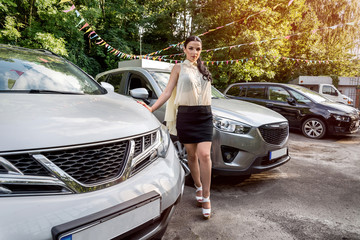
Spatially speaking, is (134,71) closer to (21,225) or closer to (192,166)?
(192,166)

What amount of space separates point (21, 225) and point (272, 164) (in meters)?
2.84

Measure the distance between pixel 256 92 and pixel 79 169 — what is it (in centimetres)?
724

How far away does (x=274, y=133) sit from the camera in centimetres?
313

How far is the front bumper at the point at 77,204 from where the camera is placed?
1.00 meters

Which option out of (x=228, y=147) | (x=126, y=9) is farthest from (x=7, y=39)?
(x=228, y=147)

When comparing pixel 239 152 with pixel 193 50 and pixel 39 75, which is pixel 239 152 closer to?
pixel 193 50

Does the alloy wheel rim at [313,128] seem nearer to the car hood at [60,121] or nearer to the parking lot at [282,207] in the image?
the parking lot at [282,207]

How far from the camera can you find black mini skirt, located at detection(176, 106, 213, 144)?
2260 mm

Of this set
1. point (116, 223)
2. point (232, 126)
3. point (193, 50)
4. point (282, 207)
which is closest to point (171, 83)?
point (193, 50)

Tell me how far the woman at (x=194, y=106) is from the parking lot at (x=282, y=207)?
27cm

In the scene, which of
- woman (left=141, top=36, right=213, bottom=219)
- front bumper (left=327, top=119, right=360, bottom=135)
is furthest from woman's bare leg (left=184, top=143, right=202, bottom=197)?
front bumper (left=327, top=119, right=360, bottom=135)

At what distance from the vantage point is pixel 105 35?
18.3 meters

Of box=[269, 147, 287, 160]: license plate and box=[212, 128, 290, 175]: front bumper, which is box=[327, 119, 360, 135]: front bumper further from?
box=[212, 128, 290, 175]: front bumper

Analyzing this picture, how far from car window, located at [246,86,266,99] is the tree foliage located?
13.3 feet
